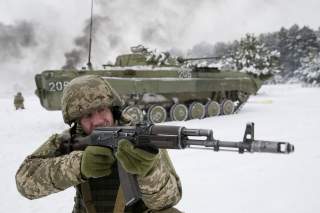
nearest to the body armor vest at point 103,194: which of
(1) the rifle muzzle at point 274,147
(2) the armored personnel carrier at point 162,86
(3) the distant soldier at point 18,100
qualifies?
(1) the rifle muzzle at point 274,147

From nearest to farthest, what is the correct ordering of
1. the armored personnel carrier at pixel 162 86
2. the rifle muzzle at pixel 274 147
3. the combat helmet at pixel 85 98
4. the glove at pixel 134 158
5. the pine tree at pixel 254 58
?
the rifle muzzle at pixel 274 147 < the glove at pixel 134 158 < the combat helmet at pixel 85 98 < the armored personnel carrier at pixel 162 86 < the pine tree at pixel 254 58

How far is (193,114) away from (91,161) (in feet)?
43.2

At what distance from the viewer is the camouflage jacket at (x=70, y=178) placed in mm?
2158

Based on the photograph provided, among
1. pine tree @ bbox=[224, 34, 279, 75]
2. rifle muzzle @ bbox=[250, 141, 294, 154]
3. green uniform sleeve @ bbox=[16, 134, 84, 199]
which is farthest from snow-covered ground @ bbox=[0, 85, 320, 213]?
pine tree @ bbox=[224, 34, 279, 75]

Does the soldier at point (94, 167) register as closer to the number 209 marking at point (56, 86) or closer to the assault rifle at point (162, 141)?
the assault rifle at point (162, 141)

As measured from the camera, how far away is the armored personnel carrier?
1254 cm

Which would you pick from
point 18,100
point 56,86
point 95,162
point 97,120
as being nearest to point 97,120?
point 97,120

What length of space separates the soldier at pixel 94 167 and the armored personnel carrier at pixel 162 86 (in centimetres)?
985

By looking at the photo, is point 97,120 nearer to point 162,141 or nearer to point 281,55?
point 162,141

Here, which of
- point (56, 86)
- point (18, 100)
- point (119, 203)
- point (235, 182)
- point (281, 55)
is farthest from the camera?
point (281, 55)

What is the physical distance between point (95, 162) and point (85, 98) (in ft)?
1.75

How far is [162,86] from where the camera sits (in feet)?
46.3

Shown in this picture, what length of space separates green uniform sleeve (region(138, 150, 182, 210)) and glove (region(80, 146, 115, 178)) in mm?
235

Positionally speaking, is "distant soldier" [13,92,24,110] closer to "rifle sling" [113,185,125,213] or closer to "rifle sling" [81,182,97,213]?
"rifle sling" [81,182,97,213]
